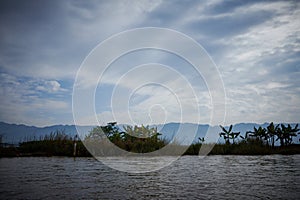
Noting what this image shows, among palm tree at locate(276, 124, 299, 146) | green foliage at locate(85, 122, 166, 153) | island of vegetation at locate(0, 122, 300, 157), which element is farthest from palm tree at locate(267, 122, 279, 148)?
green foliage at locate(85, 122, 166, 153)

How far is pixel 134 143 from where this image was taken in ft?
55.8

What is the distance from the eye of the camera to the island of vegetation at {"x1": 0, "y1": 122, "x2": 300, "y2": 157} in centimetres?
1480

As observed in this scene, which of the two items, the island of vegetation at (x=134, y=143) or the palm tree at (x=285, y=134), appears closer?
the island of vegetation at (x=134, y=143)

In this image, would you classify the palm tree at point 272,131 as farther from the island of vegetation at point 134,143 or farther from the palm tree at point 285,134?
the palm tree at point 285,134

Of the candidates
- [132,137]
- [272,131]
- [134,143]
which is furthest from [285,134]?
[134,143]

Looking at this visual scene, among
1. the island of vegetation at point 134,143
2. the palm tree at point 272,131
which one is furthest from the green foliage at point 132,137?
the palm tree at point 272,131

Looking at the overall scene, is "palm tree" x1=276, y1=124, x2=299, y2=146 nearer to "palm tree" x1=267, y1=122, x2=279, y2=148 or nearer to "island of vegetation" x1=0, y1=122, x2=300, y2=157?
"island of vegetation" x1=0, y1=122, x2=300, y2=157

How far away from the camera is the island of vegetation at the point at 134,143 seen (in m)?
14.8

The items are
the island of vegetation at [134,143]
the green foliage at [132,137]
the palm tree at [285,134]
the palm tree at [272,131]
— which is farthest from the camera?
the palm tree at [285,134]

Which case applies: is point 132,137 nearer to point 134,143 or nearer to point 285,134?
point 134,143

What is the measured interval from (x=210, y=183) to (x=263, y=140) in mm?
16027

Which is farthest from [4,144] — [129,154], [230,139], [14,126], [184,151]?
[14,126]

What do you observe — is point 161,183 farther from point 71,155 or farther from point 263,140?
point 263,140

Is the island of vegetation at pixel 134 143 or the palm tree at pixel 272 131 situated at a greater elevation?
the palm tree at pixel 272 131
